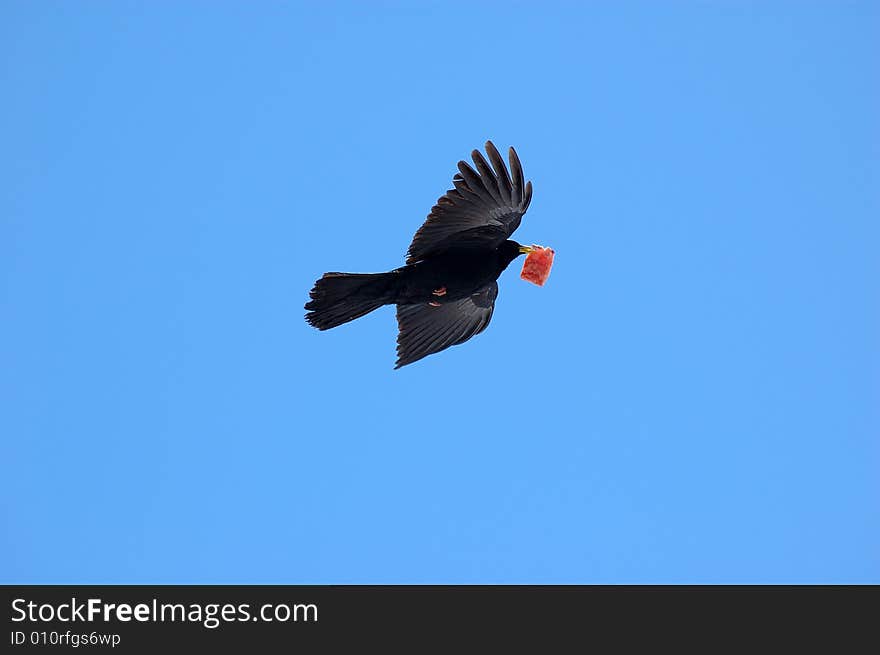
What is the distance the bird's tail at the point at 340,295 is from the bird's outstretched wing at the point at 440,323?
102 cm

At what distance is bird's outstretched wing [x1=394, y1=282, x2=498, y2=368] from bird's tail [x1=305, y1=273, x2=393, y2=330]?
1.02 meters

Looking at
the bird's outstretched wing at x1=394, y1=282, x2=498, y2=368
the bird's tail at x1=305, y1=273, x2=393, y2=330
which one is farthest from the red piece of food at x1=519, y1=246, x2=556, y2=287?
the bird's tail at x1=305, y1=273, x2=393, y2=330

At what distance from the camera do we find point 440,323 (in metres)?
30.0

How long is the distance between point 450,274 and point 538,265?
112 cm

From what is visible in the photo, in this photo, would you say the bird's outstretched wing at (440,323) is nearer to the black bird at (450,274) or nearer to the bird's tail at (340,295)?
the black bird at (450,274)

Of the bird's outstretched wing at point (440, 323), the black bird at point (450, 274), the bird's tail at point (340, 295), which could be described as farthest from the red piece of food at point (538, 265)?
the bird's tail at point (340, 295)

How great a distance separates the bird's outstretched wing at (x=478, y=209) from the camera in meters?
28.5

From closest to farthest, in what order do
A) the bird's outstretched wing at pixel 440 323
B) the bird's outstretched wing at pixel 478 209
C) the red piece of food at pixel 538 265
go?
the bird's outstretched wing at pixel 478 209 → the red piece of food at pixel 538 265 → the bird's outstretched wing at pixel 440 323
